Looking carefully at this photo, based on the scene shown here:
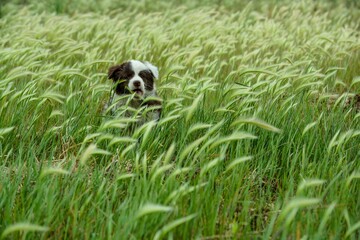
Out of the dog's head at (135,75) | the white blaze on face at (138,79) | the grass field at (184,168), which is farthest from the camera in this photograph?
the dog's head at (135,75)

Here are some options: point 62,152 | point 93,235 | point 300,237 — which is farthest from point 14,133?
point 300,237

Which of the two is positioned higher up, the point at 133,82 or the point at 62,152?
the point at 133,82

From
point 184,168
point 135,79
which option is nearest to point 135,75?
point 135,79

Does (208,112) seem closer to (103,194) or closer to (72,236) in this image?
(103,194)

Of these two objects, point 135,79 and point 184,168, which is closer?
point 184,168

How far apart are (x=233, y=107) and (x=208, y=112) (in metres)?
0.20

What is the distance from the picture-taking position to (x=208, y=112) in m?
4.17

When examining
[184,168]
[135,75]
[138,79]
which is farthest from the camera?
[135,75]

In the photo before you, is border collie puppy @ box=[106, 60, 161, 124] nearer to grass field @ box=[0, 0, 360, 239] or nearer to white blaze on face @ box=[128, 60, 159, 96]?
white blaze on face @ box=[128, 60, 159, 96]

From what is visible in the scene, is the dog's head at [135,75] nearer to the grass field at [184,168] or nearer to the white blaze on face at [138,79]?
the white blaze on face at [138,79]

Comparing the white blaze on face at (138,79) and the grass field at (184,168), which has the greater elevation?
the white blaze on face at (138,79)

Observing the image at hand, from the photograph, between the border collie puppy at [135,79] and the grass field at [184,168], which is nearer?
the grass field at [184,168]

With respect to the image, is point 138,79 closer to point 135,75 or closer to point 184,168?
point 135,75

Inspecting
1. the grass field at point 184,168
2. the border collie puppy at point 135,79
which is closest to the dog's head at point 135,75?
the border collie puppy at point 135,79
